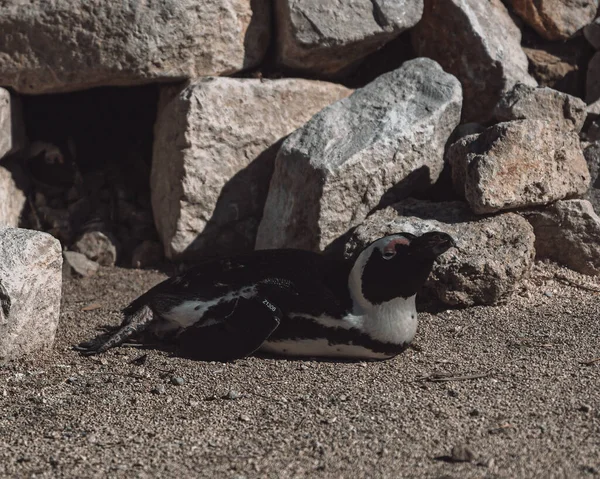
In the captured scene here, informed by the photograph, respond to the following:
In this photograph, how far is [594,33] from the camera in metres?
6.05

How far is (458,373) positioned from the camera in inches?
158

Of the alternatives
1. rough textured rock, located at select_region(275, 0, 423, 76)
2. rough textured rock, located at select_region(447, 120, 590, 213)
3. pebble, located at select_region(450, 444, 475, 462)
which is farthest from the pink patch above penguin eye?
rough textured rock, located at select_region(275, 0, 423, 76)

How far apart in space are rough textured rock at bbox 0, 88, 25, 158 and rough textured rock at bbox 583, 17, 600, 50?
3567 millimetres

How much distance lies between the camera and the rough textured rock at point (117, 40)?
5.36 metres

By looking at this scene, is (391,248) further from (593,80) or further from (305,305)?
(593,80)

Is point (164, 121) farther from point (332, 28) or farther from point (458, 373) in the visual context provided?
point (458, 373)

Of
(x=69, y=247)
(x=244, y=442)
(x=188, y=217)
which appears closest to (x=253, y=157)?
(x=188, y=217)

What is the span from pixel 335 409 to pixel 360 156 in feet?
5.96

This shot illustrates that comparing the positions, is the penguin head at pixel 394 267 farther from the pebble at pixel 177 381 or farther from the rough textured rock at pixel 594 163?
the rough textured rock at pixel 594 163

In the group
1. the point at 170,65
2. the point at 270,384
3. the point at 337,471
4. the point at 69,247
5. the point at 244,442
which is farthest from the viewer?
the point at 69,247

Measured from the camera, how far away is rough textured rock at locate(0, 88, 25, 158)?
223 inches

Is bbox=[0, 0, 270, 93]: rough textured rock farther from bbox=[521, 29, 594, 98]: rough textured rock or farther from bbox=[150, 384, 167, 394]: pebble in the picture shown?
bbox=[150, 384, 167, 394]: pebble

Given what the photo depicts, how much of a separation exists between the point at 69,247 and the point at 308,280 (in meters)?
2.32

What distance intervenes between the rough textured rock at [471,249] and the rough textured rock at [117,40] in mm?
1485
